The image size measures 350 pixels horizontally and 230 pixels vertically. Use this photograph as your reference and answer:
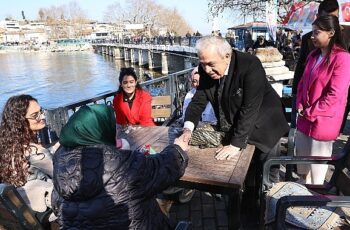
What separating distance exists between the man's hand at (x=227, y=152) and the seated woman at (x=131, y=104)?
1.78m

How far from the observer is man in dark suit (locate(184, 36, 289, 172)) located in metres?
2.31

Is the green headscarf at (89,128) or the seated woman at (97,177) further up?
the green headscarf at (89,128)

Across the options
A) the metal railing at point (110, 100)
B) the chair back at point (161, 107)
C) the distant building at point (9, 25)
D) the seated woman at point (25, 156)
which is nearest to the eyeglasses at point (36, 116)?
the seated woman at point (25, 156)

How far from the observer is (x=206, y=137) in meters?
2.49

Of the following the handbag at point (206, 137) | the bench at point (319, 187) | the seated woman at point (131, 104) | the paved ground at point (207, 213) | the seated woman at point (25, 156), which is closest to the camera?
the bench at point (319, 187)

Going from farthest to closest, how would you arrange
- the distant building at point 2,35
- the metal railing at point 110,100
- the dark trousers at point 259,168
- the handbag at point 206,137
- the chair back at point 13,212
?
the distant building at point 2,35, the metal railing at point 110,100, the dark trousers at point 259,168, the handbag at point 206,137, the chair back at point 13,212

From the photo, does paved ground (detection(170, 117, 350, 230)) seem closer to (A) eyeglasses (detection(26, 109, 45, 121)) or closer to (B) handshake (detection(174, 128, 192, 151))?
(B) handshake (detection(174, 128, 192, 151))

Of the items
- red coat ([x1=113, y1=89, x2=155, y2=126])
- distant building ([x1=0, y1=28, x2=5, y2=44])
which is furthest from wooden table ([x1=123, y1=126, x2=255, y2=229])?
distant building ([x1=0, y1=28, x2=5, y2=44])

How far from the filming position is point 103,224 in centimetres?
150

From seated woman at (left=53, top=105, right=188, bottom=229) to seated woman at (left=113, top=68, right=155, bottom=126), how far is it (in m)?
2.48

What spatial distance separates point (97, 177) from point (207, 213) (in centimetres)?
221

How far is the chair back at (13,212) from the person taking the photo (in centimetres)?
162

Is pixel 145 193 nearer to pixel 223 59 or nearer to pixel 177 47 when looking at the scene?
pixel 223 59

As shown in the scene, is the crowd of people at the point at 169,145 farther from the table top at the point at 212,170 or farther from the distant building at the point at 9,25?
the distant building at the point at 9,25
